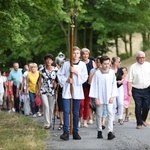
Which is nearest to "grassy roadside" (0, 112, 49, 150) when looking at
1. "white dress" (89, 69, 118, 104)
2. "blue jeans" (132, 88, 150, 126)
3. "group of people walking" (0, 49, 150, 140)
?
"group of people walking" (0, 49, 150, 140)

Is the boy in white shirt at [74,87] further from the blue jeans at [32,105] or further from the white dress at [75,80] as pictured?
the blue jeans at [32,105]

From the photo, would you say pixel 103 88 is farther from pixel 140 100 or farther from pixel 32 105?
pixel 32 105

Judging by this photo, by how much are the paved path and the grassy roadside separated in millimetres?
223

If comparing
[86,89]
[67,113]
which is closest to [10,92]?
[86,89]

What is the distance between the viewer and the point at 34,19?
2409cm

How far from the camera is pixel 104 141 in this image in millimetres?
10211

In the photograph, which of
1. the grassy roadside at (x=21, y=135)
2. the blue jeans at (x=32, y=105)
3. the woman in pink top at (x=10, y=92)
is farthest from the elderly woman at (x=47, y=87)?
the woman in pink top at (x=10, y=92)

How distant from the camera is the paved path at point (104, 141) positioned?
945cm

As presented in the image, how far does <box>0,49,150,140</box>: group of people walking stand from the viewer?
1060 cm

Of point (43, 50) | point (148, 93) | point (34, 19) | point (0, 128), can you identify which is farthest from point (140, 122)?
point (43, 50)

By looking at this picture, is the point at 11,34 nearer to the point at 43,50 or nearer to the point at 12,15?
the point at 12,15

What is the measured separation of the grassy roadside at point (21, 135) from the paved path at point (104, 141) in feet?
0.73

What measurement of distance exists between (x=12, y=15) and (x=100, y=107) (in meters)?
5.60

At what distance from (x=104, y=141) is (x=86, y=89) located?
2929 mm
